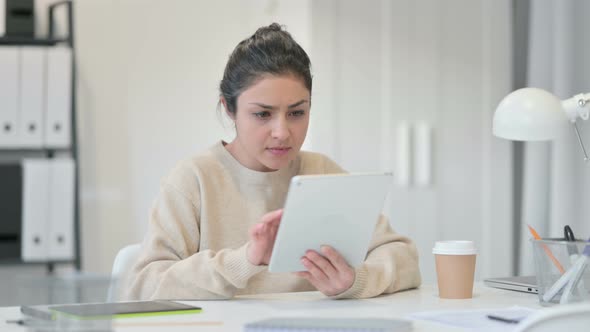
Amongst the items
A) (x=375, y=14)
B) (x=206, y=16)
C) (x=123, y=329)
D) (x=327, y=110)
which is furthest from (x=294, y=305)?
(x=206, y=16)

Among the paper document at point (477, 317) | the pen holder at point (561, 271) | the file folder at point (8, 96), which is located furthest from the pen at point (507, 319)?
the file folder at point (8, 96)

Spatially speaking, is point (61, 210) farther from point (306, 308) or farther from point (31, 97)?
point (306, 308)

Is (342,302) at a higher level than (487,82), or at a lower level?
lower

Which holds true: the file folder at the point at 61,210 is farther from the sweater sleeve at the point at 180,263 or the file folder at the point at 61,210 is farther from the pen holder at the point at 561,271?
the pen holder at the point at 561,271

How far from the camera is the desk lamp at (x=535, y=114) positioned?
158cm

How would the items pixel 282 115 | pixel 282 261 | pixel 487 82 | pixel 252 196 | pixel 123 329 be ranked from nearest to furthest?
1. pixel 123 329
2. pixel 282 261
3. pixel 282 115
4. pixel 252 196
5. pixel 487 82

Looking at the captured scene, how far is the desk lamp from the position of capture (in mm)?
1585

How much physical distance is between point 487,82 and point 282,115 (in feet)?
5.37

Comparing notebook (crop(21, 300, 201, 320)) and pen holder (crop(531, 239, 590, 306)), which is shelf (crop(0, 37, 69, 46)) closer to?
notebook (crop(21, 300, 201, 320))

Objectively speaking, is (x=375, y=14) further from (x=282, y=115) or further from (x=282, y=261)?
(x=282, y=261)

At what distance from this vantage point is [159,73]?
3436mm

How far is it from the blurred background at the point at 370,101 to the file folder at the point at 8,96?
214 millimetres

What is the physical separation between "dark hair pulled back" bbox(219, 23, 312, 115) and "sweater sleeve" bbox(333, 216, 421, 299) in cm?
41

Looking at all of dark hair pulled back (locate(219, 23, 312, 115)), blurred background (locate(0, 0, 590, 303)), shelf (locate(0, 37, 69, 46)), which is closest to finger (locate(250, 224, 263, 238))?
dark hair pulled back (locate(219, 23, 312, 115))
